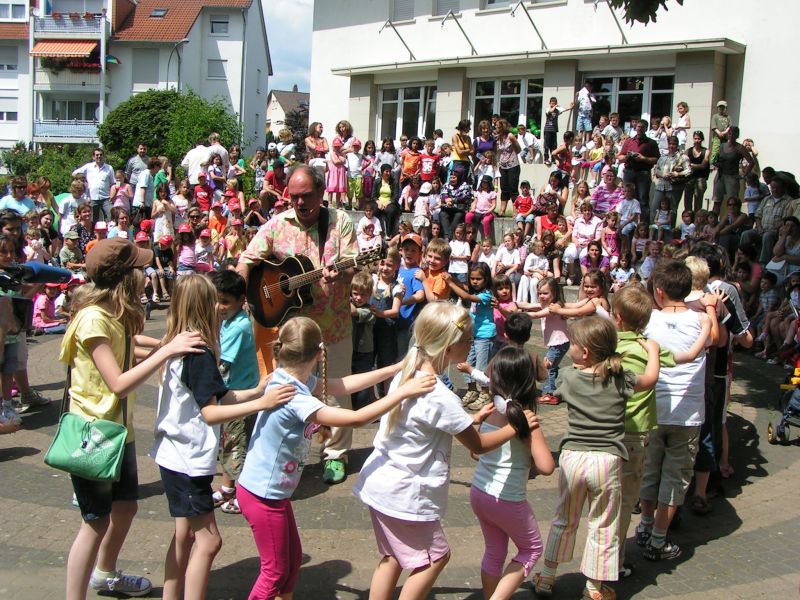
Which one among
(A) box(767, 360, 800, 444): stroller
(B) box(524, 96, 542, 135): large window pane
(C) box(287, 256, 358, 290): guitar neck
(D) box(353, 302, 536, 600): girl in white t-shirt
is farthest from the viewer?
(B) box(524, 96, 542, 135): large window pane

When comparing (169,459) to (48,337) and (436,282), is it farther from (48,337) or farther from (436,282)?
(48,337)

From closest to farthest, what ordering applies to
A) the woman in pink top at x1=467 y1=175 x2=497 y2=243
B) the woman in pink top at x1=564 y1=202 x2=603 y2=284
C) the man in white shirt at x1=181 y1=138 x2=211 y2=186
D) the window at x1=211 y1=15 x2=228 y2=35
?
the woman in pink top at x1=564 y1=202 x2=603 y2=284
the woman in pink top at x1=467 y1=175 x2=497 y2=243
the man in white shirt at x1=181 y1=138 x2=211 y2=186
the window at x1=211 y1=15 x2=228 y2=35

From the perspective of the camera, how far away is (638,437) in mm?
5066

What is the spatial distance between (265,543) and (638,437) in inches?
93.8

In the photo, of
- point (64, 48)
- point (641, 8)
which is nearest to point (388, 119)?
point (641, 8)

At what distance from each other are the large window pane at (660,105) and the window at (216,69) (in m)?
41.4

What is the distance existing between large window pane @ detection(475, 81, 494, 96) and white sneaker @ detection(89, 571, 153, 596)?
2198 cm

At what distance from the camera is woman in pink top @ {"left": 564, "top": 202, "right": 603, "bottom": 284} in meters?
15.0

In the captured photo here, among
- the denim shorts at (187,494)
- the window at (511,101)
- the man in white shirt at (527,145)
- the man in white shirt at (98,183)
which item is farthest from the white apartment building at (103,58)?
the denim shorts at (187,494)

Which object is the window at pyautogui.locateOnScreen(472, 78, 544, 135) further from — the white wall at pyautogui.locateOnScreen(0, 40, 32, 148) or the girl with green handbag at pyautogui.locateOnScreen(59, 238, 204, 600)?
the white wall at pyautogui.locateOnScreen(0, 40, 32, 148)

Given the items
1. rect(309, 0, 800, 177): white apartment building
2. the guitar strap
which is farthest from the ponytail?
rect(309, 0, 800, 177): white apartment building

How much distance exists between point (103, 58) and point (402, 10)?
34222mm

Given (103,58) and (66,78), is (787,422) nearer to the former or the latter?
(103,58)

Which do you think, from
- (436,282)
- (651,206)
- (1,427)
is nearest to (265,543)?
(1,427)
